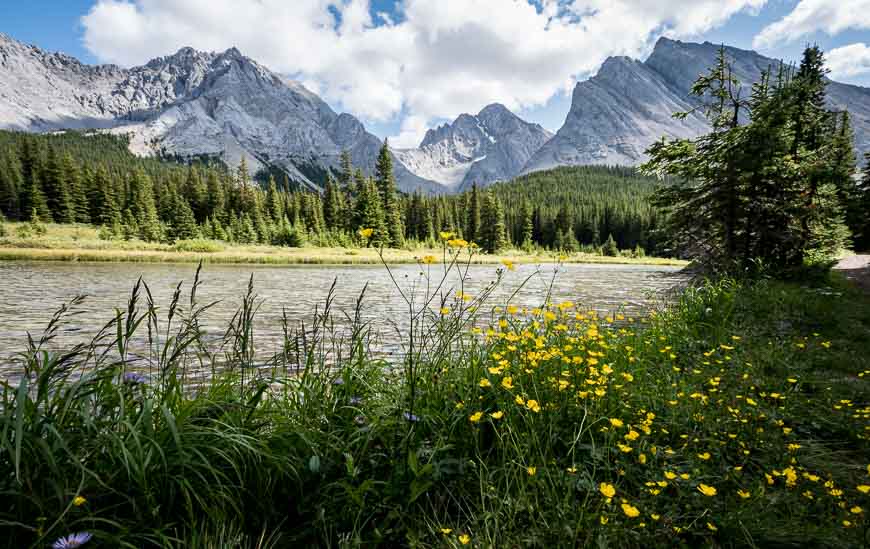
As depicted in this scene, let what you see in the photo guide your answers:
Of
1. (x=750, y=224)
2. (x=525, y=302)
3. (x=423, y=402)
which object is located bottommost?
Result: (x=525, y=302)

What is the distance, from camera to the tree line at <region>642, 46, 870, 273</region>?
10320 millimetres

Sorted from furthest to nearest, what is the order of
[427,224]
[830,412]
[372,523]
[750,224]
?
[427,224] → [750,224] → [830,412] → [372,523]

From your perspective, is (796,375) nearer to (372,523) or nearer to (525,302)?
(372,523)

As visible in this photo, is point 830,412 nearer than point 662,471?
No

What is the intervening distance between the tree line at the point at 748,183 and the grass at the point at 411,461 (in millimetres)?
9167

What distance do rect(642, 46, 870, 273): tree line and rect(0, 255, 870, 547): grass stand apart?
9167 millimetres

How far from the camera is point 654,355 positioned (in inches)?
195

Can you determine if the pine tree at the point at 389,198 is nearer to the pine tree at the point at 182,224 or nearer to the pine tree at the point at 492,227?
the pine tree at the point at 492,227

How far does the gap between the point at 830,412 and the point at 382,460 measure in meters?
4.31

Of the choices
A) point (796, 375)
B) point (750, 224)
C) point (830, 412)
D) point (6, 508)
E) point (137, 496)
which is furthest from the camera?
point (750, 224)

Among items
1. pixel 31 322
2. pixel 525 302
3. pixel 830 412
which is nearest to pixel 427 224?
pixel 525 302

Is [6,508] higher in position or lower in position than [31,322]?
higher

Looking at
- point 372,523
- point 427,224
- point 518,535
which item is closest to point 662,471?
point 518,535

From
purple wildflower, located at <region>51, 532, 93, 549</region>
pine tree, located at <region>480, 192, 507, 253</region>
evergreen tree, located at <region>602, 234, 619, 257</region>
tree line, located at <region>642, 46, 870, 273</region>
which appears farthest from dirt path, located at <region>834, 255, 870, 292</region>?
evergreen tree, located at <region>602, 234, 619, 257</region>
